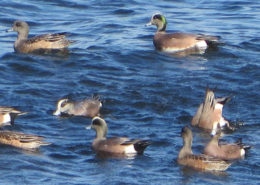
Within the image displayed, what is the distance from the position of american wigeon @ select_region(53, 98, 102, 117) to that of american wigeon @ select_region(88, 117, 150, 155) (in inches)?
57.4

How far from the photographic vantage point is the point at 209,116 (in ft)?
44.9

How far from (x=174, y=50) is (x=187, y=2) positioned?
17.6 feet

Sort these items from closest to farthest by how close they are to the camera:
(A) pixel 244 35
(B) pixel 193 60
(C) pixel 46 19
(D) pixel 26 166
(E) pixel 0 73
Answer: (D) pixel 26 166
(E) pixel 0 73
(B) pixel 193 60
(A) pixel 244 35
(C) pixel 46 19

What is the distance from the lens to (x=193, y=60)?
58.0 feet

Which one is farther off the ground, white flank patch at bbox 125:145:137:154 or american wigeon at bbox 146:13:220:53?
american wigeon at bbox 146:13:220:53

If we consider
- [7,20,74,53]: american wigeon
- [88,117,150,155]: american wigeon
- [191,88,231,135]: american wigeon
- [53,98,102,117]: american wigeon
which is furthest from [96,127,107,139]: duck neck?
[7,20,74,53]: american wigeon

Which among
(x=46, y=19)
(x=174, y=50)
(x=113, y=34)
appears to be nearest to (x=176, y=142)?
(x=174, y=50)

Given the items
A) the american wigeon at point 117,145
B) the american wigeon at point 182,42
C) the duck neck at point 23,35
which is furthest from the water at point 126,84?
the duck neck at point 23,35

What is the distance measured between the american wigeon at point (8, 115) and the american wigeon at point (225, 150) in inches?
117

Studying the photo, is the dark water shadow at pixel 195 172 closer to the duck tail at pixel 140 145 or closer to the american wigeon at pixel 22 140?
the duck tail at pixel 140 145

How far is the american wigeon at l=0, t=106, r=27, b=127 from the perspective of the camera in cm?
1354

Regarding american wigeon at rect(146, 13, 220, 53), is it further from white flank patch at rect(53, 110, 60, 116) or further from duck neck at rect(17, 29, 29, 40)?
white flank patch at rect(53, 110, 60, 116)

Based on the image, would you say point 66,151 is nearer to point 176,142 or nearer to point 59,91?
point 176,142

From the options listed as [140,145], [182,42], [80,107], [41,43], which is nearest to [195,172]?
[140,145]
